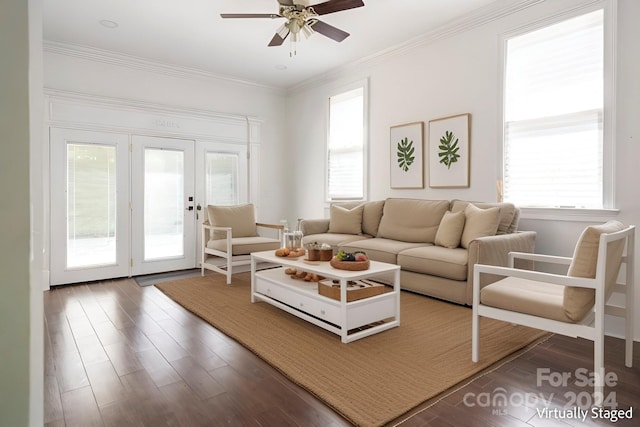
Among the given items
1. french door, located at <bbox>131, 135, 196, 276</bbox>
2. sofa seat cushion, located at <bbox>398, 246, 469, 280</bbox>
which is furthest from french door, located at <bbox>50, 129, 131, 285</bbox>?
sofa seat cushion, located at <bbox>398, 246, 469, 280</bbox>

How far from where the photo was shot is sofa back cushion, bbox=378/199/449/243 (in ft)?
13.3

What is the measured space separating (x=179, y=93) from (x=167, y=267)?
2512mm

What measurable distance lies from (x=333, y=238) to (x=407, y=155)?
1391mm

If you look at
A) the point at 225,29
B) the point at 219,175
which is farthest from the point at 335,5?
the point at 219,175

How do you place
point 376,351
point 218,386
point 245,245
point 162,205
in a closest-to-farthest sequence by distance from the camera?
point 218,386 < point 376,351 < point 245,245 < point 162,205

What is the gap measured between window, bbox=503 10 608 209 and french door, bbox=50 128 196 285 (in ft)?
13.8

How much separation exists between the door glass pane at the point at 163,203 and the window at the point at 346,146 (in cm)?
224

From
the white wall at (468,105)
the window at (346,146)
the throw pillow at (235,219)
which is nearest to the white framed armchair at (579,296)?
the white wall at (468,105)

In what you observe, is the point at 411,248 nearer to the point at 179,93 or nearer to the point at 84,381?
the point at 84,381

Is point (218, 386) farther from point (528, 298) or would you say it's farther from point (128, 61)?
point (128, 61)

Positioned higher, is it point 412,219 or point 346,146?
point 346,146

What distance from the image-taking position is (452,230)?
12.0 feet

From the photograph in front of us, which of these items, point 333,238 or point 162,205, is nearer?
point 333,238

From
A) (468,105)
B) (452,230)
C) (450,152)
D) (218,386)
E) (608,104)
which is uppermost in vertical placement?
(468,105)
